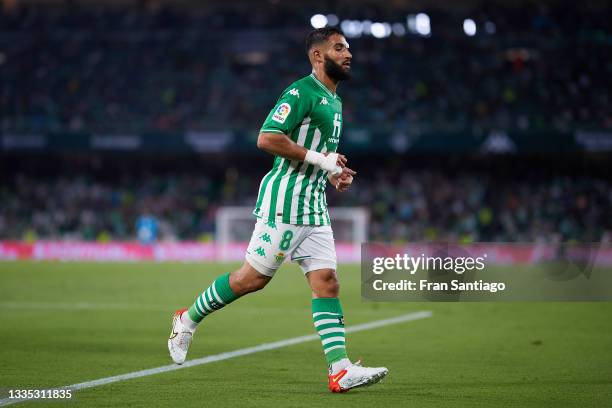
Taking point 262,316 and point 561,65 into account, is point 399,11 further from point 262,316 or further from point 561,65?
point 262,316

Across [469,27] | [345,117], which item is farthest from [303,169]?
[469,27]

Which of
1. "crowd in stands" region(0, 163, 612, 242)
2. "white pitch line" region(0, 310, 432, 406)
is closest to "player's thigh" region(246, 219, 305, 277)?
"white pitch line" region(0, 310, 432, 406)

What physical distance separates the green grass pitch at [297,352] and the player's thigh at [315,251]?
2.76ft

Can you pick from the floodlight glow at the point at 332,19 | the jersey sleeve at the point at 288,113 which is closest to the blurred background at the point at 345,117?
the floodlight glow at the point at 332,19

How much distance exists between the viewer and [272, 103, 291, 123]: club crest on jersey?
647cm

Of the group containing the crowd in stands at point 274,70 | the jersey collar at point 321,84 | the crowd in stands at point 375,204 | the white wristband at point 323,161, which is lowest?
the white wristband at point 323,161

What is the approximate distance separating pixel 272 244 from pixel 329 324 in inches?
26.5

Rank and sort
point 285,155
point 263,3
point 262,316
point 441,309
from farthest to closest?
point 263,3 → point 441,309 → point 262,316 → point 285,155

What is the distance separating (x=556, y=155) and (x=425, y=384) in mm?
29661

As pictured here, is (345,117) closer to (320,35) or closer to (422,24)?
(422,24)

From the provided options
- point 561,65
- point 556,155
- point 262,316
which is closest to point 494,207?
point 556,155

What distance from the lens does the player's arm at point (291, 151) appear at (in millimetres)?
6418

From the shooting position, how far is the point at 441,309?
1398 cm

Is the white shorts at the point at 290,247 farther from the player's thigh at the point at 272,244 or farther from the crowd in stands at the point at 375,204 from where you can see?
the crowd in stands at the point at 375,204
